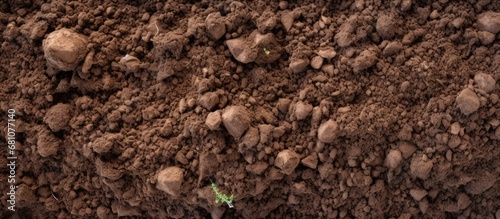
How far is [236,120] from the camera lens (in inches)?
59.3

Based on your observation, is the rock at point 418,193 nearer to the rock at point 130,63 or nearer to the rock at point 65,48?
the rock at point 130,63

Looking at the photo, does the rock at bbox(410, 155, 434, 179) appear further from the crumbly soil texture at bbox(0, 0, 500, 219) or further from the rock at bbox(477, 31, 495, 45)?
the rock at bbox(477, 31, 495, 45)

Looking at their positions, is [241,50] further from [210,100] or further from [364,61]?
[364,61]

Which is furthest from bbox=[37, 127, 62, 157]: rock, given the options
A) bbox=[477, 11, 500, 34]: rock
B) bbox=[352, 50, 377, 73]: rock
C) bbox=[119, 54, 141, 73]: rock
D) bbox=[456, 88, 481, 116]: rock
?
bbox=[477, 11, 500, 34]: rock

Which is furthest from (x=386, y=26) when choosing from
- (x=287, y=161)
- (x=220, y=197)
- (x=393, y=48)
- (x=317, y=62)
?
(x=220, y=197)

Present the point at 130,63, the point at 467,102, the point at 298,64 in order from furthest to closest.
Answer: the point at 130,63 < the point at 298,64 < the point at 467,102

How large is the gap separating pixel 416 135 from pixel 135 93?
0.84 meters

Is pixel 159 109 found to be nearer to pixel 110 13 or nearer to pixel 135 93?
pixel 135 93

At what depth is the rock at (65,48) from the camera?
1628mm

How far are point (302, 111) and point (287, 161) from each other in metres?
0.15

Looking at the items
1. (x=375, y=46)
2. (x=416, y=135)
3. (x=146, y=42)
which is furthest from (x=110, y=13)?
(x=416, y=135)

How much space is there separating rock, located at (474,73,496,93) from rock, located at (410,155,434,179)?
244mm

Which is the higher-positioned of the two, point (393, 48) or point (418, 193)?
point (393, 48)

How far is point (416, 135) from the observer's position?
1.53 meters
